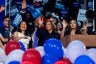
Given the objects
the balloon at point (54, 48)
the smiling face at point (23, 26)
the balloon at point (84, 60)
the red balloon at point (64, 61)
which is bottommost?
the smiling face at point (23, 26)

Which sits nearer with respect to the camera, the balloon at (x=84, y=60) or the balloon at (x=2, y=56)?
the balloon at (x=84, y=60)

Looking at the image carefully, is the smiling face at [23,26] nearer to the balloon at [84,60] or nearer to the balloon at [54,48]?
the balloon at [54,48]

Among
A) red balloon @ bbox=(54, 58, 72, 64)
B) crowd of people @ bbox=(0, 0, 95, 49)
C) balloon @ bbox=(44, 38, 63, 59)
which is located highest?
balloon @ bbox=(44, 38, 63, 59)

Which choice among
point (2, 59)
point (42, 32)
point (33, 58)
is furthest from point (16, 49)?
point (42, 32)

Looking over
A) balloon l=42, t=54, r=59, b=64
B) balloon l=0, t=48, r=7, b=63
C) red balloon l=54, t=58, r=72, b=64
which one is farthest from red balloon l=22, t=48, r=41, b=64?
balloon l=0, t=48, r=7, b=63

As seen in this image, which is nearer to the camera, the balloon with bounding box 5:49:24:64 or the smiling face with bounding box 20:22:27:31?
the balloon with bounding box 5:49:24:64

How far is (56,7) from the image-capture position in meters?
9.06

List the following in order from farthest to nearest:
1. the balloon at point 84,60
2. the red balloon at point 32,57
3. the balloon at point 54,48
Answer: the balloon at point 54,48 < the red balloon at point 32,57 < the balloon at point 84,60

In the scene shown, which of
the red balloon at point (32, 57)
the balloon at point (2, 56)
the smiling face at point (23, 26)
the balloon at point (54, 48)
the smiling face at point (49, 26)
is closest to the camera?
the red balloon at point (32, 57)

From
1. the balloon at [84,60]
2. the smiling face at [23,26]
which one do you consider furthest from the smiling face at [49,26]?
the balloon at [84,60]

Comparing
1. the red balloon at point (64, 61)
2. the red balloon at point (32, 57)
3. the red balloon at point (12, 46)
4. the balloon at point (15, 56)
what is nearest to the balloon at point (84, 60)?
the red balloon at point (64, 61)

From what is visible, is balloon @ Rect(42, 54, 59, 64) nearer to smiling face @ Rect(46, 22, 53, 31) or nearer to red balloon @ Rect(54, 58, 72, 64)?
red balloon @ Rect(54, 58, 72, 64)

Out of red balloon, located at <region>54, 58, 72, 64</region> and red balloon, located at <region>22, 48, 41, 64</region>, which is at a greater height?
red balloon, located at <region>22, 48, 41, 64</region>

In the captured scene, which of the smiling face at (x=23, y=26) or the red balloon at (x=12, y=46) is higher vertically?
the red balloon at (x=12, y=46)
